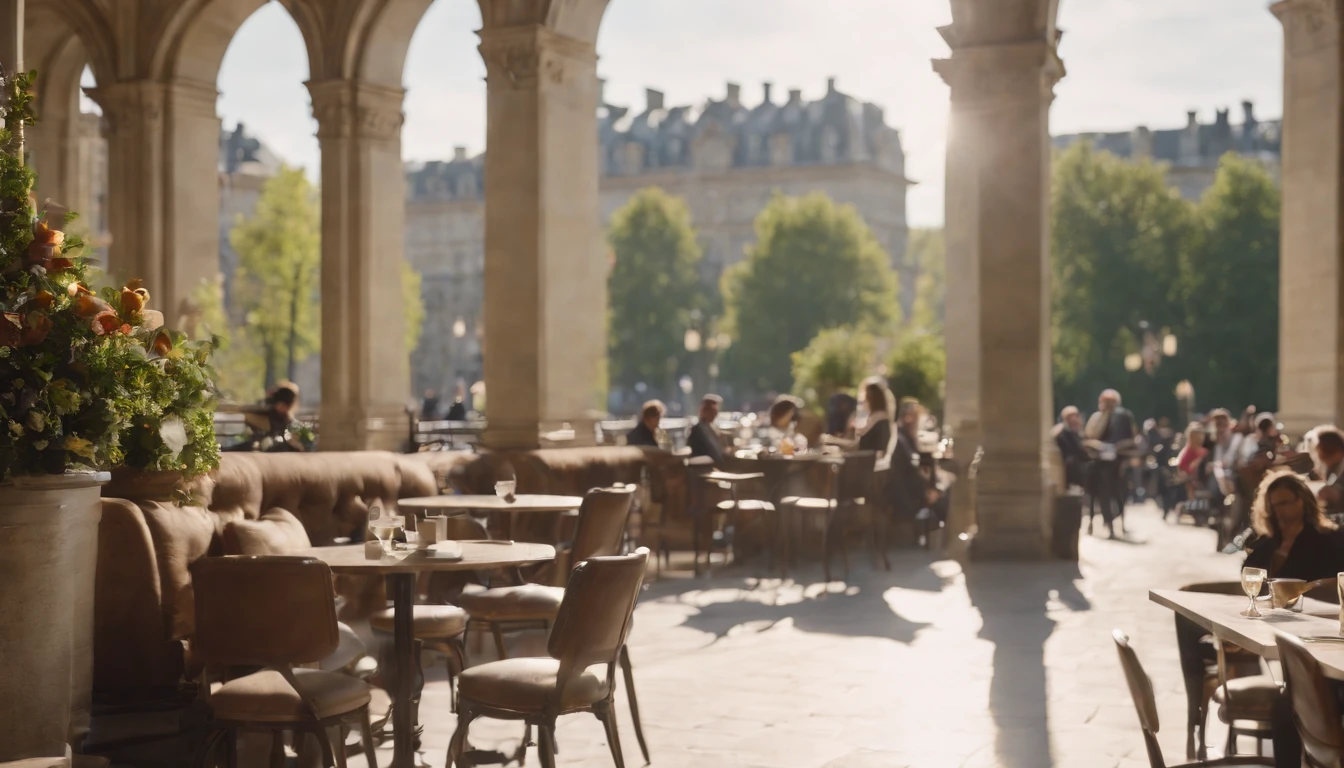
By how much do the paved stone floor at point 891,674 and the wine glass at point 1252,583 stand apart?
1.22 meters

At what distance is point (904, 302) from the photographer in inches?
3467

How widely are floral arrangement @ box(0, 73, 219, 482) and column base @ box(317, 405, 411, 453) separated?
12.0m

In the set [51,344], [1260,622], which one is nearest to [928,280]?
[1260,622]

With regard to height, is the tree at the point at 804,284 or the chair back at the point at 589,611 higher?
the tree at the point at 804,284

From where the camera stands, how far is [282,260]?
4544 cm

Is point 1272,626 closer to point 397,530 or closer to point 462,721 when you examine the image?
point 462,721

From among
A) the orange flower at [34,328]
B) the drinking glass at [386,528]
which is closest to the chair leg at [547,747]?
the drinking glass at [386,528]

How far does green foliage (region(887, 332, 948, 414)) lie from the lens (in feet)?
70.3

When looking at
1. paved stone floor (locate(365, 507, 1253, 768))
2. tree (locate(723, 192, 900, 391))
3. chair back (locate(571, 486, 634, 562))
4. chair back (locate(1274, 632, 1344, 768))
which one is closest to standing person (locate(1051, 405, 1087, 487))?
paved stone floor (locate(365, 507, 1253, 768))

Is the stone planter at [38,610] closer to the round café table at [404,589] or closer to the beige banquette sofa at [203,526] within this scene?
the round café table at [404,589]

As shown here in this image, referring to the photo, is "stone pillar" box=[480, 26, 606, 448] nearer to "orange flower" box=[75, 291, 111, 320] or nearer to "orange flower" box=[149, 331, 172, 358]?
"orange flower" box=[149, 331, 172, 358]

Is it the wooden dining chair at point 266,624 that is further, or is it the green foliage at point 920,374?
the green foliage at point 920,374

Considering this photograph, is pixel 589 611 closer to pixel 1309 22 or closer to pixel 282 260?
pixel 1309 22

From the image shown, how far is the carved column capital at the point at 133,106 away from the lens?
59.6ft
